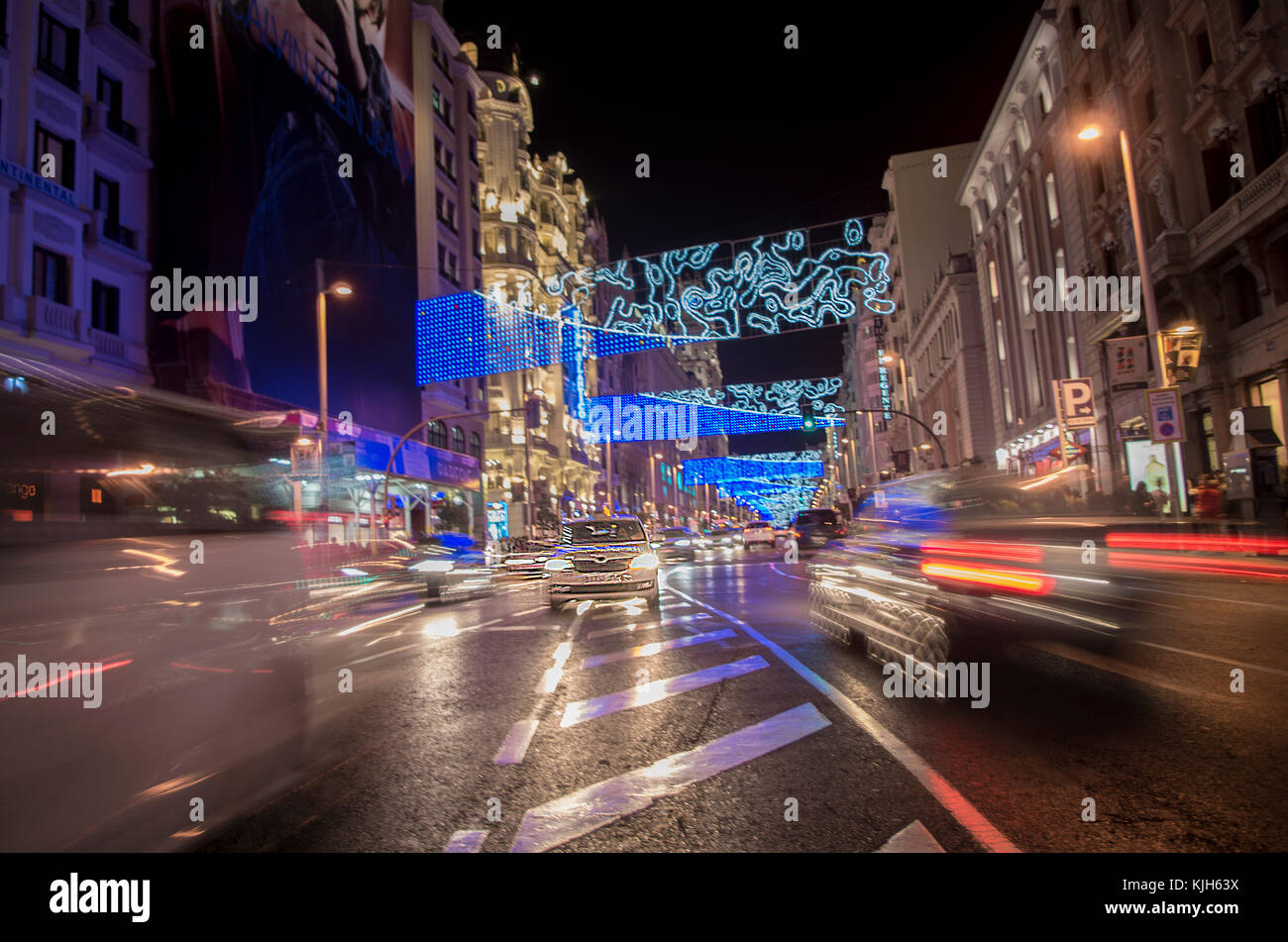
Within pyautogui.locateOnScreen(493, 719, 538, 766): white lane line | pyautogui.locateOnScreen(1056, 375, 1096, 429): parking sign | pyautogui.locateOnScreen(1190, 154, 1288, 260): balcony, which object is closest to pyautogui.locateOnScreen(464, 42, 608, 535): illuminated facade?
pyautogui.locateOnScreen(1056, 375, 1096, 429): parking sign

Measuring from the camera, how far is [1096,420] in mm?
28578

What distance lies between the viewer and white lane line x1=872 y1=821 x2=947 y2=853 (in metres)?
3.38

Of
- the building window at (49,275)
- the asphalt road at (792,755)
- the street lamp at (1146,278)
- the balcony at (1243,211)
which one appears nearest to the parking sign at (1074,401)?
the balcony at (1243,211)

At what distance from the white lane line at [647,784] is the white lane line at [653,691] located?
1250 millimetres

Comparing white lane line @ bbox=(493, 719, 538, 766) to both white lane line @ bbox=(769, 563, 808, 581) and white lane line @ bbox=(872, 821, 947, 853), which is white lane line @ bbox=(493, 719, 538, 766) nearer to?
white lane line @ bbox=(872, 821, 947, 853)

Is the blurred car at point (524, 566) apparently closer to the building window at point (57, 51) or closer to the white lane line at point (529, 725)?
the white lane line at point (529, 725)

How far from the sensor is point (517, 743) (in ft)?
17.7

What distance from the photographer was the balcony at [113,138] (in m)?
20.2

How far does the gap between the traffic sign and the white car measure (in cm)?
1193

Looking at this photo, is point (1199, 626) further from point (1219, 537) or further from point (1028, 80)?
point (1028, 80)

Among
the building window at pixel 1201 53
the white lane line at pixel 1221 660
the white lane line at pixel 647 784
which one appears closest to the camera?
the white lane line at pixel 647 784

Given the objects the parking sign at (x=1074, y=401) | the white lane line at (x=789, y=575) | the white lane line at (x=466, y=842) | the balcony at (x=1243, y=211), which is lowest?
the white lane line at (x=789, y=575)

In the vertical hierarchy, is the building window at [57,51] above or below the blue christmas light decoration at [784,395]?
above
